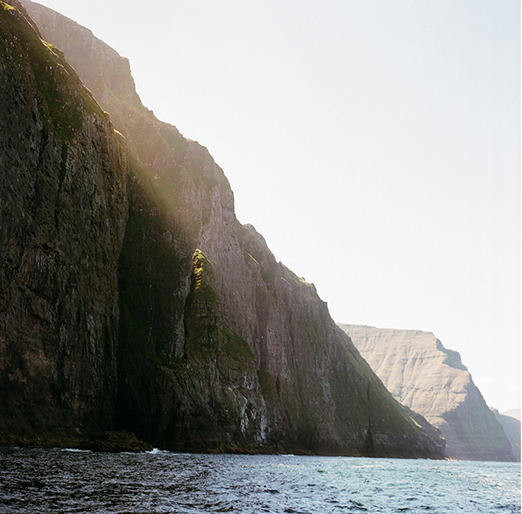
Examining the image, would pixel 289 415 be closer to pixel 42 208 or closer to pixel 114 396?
pixel 114 396

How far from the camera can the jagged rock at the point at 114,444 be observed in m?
63.9

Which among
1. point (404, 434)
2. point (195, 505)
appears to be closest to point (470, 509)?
point (195, 505)

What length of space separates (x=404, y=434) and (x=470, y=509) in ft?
521

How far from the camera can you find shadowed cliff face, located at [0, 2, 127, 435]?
60906 mm

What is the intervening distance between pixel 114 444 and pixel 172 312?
37.0 metres

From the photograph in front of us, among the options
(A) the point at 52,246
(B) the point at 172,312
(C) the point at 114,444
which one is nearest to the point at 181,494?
(C) the point at 114,444

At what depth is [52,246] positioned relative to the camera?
6975cm

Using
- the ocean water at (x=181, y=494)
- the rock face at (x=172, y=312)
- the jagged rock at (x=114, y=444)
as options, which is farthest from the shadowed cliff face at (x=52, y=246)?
the ocean water at (x=181, y=494)

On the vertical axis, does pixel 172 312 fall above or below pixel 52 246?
below

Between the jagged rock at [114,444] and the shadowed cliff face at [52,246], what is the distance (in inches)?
164

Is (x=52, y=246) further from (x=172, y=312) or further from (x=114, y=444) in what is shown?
(x=172, y=312)

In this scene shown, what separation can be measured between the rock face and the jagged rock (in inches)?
234

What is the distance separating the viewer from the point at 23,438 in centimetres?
5697

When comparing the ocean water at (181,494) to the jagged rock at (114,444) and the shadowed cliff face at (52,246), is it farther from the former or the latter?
the shadowed cliff face at (52,246)
